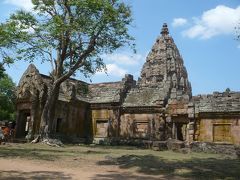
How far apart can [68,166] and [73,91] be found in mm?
16874

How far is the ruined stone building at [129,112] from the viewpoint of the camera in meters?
23.3

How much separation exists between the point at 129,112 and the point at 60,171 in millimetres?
17513

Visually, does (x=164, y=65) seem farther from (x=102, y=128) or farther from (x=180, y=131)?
(x=102, y=128)

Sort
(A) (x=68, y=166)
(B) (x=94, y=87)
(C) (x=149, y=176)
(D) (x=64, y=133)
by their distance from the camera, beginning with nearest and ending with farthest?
(C) (x=149, y=176)
(A) (x=68, y=166)
(D) (x=64, y=133)
(B) (x=94, y=87)

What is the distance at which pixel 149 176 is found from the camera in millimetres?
9852

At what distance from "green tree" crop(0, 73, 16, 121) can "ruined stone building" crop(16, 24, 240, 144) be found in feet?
54.4

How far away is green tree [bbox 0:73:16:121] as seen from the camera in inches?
1676

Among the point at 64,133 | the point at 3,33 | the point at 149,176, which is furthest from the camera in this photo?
the point at 64,133

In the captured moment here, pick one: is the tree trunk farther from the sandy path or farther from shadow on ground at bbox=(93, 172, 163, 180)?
shadow on ground at bbox=(93, 172, 163, 180)

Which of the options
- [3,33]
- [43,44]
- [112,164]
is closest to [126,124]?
[43,44]

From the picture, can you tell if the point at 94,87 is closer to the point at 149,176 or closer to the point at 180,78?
the point at 180,78

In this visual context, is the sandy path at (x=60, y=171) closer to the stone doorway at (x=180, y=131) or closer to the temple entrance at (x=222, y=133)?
the temple entrance at (x=222, y=133)

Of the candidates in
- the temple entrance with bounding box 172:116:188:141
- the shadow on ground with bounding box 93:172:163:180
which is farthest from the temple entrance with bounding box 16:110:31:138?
the shadow on ground with bounding box 93:172:163:180

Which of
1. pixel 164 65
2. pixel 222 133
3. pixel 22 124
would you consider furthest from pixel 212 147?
pixel 164 65
